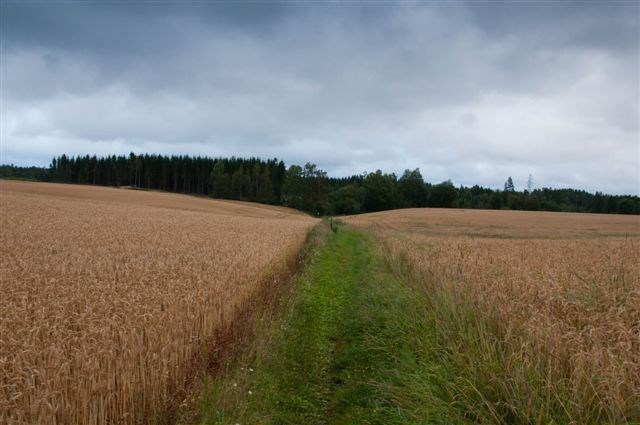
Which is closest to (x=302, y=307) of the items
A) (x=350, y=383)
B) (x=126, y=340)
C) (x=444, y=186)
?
(x=350, y=383)

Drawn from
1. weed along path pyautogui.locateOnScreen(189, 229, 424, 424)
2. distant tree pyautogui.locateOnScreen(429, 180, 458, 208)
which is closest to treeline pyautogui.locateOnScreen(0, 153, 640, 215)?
distant tree pyautogui.locateOnScreen(429, 180, 458, 208)

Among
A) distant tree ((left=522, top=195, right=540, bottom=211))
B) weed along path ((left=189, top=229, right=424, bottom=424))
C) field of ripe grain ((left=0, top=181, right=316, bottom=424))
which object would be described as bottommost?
weed along path ((left=189, top=229, right=424, bottom=424))

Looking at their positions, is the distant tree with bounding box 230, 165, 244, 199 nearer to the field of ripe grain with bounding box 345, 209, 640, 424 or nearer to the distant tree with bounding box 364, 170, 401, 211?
the distant tree with bounding box 364, 170, 401, 211

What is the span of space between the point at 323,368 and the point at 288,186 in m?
112

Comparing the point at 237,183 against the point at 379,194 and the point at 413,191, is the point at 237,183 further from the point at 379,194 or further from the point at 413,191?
the point at 413,191

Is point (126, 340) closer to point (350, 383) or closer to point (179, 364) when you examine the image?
point (179, 364)

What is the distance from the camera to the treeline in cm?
11631

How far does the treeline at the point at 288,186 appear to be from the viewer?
11631cm

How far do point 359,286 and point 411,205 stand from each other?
12124 cm

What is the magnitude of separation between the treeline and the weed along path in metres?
103

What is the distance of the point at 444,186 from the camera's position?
4919 inches

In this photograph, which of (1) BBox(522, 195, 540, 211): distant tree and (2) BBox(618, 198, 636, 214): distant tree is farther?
(1) BBox(522, 195, 540, 211): distant tree

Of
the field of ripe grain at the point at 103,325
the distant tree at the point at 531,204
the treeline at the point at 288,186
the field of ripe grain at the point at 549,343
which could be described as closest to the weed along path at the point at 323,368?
the field of ripe grain at the point at 103,325

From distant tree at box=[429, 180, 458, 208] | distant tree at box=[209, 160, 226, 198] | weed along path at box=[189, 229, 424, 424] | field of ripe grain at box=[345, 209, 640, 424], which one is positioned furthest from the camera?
distant tree at box=[429, 180, 458, 208]
